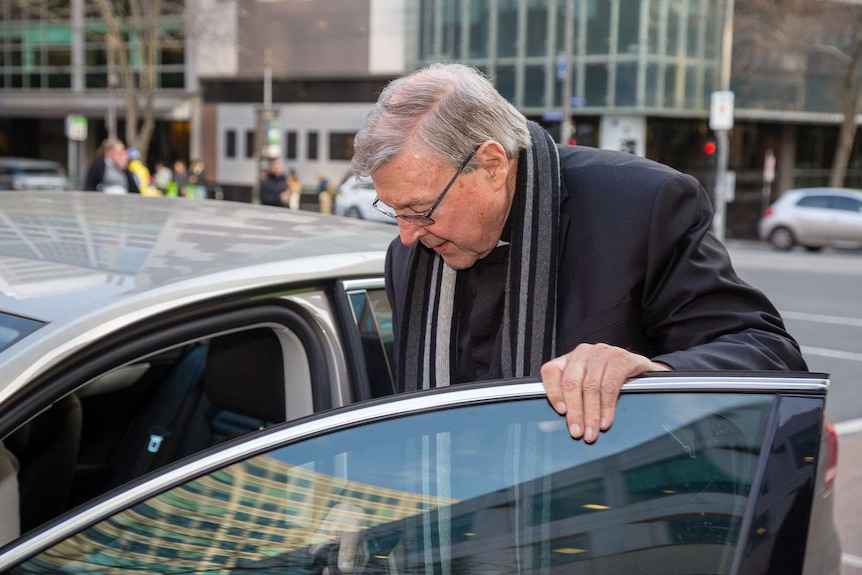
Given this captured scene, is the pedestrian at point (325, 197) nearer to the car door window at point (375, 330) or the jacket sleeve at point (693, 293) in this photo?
the car door window at point (375, 330)

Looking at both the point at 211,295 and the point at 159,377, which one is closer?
the point at 211,295

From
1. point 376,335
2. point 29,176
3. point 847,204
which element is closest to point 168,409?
point 376,335

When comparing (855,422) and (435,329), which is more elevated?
(435,329)

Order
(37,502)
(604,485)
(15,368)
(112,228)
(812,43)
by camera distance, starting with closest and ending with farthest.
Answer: (604,485)
(15,368)
(112,228)
(37,502)
(812,43)

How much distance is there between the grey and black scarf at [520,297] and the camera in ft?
5.95

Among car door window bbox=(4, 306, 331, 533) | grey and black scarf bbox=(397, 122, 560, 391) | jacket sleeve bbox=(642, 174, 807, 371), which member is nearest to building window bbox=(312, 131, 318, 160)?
car door window bbox=(4, 306, 331, 533)

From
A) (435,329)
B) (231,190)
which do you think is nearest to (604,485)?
(435,329)

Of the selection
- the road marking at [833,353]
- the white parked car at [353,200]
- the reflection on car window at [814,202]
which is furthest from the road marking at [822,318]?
the white parked car at [353,200]

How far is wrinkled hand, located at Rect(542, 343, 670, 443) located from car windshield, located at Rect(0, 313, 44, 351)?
87 centimetres

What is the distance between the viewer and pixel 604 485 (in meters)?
1.43

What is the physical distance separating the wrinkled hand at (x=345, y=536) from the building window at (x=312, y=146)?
128ft

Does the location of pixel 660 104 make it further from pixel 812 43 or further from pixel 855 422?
pixel 855 422

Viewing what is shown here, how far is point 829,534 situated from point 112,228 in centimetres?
166

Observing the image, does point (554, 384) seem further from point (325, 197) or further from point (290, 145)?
point (290, 145)
